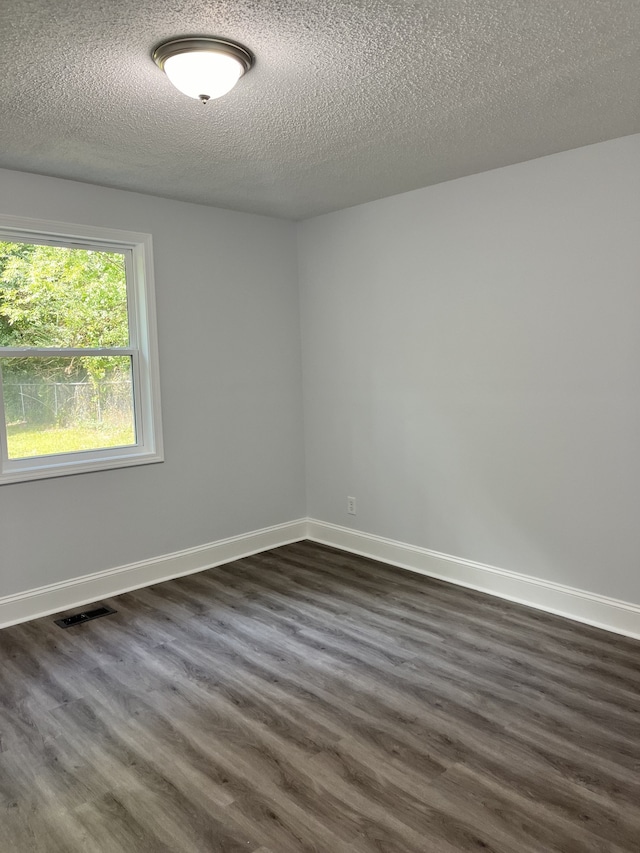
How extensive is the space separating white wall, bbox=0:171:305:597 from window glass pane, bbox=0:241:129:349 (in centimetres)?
22

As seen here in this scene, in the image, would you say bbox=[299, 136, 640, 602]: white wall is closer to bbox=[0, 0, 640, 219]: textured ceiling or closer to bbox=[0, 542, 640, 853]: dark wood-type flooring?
bbox=[0, 0, 640, 219]: textured ceiling

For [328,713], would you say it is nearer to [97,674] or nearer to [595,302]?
[97,674]

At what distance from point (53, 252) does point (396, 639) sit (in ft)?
9.39

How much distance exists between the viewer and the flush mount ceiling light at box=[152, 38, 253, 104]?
2094 mm

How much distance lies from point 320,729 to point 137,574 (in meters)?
1.96

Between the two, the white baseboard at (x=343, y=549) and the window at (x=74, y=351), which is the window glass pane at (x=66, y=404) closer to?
the window at (x=74, y=351)

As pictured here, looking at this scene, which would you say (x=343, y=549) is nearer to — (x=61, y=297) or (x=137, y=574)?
(x=137, y=574)

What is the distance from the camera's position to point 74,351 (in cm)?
378

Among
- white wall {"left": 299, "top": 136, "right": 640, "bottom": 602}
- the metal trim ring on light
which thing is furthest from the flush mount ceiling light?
white wall {"left": 299, "top": 136, "right": 640, "bottom": 602}

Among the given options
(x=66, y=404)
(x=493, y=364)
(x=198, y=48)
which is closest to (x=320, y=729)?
(x=493, y=364)

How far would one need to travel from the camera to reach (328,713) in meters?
2.62

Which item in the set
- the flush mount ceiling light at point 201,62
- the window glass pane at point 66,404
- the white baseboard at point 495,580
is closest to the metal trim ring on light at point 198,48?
the flush mount ceiling light at point 201,62

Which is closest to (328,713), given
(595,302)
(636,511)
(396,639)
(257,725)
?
(257,725)

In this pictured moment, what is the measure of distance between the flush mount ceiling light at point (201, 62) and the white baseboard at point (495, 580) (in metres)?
2.92
